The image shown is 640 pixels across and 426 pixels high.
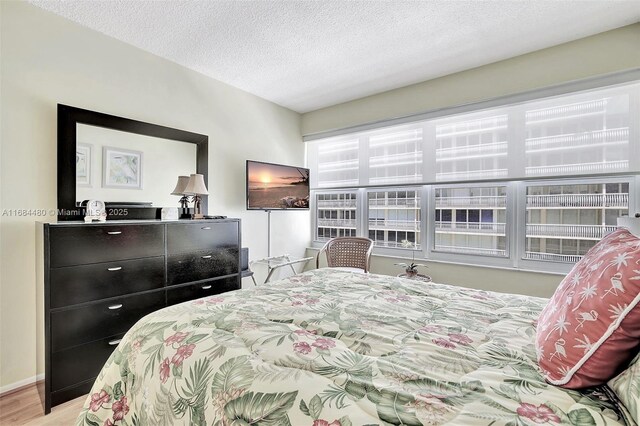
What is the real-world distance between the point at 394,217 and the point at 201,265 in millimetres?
2337

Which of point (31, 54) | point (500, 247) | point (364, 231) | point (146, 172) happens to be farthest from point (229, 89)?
point (500, 247)

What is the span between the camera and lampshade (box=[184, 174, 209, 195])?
113 inches

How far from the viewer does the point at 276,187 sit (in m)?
3.78

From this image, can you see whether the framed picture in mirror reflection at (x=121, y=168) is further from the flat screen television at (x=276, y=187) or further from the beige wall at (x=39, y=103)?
the flat screen television at (x=276, y=187)

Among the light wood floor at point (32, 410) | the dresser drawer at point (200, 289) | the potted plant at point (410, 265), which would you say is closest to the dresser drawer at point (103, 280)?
the dresser drawer at point (200, 289)

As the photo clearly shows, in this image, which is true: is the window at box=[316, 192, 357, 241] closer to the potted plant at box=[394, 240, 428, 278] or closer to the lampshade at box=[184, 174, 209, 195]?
the potted plant at box=[394, 240, 428, 278]

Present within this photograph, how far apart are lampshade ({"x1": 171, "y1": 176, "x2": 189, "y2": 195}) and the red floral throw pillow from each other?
9.55 ft

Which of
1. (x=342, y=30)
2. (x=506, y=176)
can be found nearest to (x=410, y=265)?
(x=506, y=176)

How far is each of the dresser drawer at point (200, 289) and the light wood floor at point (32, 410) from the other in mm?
814

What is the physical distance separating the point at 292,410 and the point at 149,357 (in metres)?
0.67

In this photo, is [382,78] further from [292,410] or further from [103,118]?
[292,410]

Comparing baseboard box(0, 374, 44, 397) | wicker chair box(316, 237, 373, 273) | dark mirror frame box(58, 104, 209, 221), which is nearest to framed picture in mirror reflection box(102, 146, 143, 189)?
dark mirror frame box(58, 104, 209, 221)

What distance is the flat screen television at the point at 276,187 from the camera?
11.5 ft

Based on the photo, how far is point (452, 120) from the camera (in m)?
3.31
